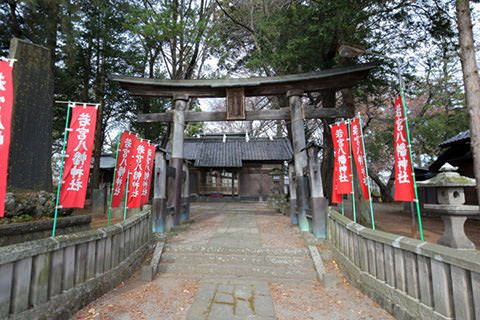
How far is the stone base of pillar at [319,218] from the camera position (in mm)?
5961

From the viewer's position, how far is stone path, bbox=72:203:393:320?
3.40m

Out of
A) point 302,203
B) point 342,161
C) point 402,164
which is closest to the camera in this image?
point 402,164

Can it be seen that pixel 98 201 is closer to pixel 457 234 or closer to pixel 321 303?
pixel 321 303

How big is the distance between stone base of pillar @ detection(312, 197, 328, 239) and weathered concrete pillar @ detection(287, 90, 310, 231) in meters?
0.79

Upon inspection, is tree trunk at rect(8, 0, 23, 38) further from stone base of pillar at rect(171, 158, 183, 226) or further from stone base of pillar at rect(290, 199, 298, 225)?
stone base of pillar at rect(290, 199, 298, 225)

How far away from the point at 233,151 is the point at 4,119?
18257 millimetres

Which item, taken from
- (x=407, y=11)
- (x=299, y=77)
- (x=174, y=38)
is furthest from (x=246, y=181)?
(x=407, y=11)

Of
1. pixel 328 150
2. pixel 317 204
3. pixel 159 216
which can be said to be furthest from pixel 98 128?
pixel 317 204

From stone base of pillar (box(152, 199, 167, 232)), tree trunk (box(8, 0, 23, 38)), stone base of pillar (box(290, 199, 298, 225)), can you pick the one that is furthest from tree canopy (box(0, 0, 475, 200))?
stone base of pillar (box(152, 199, 167, 232))

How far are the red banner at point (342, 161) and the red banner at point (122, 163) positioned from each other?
5.84 metres

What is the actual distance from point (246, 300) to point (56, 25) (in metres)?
14.3

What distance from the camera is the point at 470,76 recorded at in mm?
5672

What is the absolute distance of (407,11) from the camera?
8.87 meters

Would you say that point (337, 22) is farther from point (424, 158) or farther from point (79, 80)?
point (424, 158)
